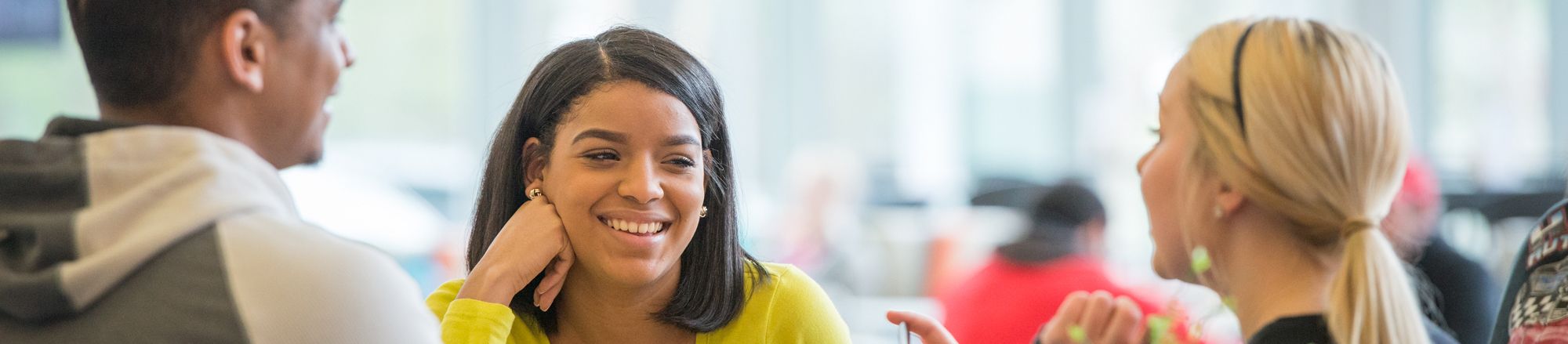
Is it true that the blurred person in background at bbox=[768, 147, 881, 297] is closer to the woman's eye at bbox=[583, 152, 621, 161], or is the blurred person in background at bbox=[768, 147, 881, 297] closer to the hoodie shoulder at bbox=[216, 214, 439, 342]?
the woman's eye at bbox=[583, 152, 621, 161]

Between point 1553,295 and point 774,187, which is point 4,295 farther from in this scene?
point 774,187

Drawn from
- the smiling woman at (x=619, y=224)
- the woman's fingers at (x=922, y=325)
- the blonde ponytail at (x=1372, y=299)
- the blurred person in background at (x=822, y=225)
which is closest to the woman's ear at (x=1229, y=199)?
the blonde ponytail at (x=1372, y=299)

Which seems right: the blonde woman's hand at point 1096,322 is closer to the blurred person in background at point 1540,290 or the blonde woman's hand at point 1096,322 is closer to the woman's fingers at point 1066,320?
the woman's fingers at point 1066,320

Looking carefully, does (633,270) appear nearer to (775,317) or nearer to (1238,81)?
(775,317)

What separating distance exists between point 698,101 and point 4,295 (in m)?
1.00

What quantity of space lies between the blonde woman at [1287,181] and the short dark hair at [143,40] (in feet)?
3.18

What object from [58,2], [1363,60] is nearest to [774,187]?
[58,2]

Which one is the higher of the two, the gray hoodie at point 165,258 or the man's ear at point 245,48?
the man's ear at point 245,48

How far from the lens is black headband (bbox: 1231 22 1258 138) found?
1332 mm

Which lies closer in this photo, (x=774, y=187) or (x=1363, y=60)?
(x=1363, y=60)

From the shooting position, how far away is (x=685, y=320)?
77.2 inches

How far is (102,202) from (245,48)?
22cm

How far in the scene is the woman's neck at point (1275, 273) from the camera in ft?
4.47

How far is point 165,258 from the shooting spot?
42.6 inches
